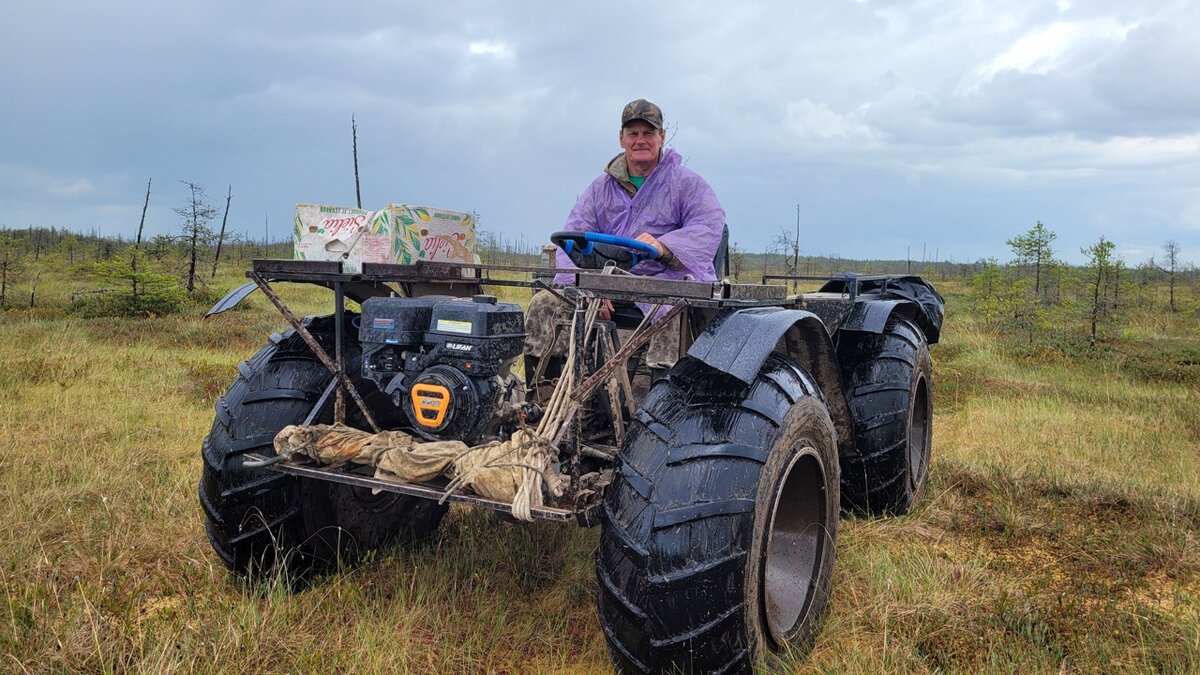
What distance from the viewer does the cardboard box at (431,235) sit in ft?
12.1

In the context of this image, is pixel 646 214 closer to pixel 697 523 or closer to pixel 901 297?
pixel 697 523

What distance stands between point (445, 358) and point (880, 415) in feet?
8.58

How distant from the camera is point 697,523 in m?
2.32

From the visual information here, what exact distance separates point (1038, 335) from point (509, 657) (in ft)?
48.1

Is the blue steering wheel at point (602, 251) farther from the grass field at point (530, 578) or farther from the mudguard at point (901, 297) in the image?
the mudguard at point (901, 297)

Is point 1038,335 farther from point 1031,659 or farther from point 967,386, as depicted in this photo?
point 1031,659

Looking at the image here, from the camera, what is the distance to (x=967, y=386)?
9.24m

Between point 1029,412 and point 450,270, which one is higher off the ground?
point 450,270

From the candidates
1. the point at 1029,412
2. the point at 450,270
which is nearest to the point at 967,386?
the point at 1029,412

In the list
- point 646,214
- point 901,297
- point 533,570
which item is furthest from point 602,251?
point 901,297

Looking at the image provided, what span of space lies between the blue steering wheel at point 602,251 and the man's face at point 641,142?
0.74 m

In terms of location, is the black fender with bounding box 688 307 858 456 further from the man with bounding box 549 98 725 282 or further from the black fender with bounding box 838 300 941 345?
the black fender with bounding box 838 300 941 345

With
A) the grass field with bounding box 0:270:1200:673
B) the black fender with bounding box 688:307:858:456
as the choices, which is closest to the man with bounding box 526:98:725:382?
the black fender with bounding box 688:307:858:456

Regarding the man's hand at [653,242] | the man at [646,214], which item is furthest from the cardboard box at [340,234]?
the man's hand at [653,242]
